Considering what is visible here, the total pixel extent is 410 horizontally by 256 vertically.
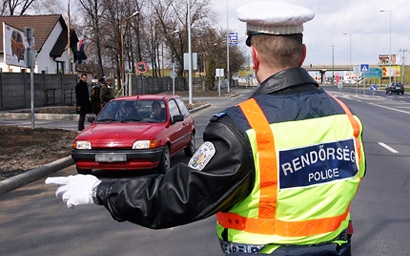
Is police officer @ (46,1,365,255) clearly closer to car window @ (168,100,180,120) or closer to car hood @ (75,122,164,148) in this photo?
car hood @ (75,122,164,148)

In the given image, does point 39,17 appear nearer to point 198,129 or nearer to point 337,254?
point 198,129

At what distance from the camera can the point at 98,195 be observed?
202 centimetres

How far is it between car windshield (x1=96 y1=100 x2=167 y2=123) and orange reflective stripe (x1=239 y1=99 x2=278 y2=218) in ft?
27.8

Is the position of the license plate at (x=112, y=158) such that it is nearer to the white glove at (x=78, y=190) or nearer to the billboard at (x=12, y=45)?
the white glove at (x=78, y=190)

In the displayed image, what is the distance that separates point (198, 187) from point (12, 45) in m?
19.1

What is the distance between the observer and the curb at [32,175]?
8102 mm

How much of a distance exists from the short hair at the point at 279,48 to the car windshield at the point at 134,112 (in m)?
8.29

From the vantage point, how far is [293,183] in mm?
1887

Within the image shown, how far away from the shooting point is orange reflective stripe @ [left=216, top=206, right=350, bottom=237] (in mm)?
1863

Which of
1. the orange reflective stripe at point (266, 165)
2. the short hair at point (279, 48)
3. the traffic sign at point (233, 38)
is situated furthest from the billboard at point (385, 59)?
the orange reflective stripe at point (266, 165)

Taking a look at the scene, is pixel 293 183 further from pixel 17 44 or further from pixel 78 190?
pixel 17 44

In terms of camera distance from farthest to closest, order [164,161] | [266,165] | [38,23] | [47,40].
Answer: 1. [38,23]
2. [47,40]
3. [164,161]
4. [266,165]

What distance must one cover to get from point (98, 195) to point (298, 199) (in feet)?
2.57

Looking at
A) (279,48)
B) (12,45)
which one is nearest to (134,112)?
(279,48)
